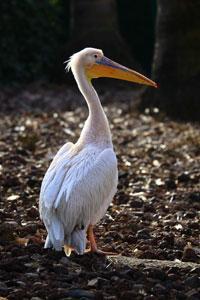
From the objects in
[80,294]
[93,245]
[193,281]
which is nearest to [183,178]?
[93,245]

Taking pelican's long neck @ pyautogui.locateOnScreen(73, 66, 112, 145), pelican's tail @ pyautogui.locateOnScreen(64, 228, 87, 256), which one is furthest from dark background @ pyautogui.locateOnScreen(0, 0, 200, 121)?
pelican's tail @ pyautogui.locateOnScreen(64, 228, 87, 256)

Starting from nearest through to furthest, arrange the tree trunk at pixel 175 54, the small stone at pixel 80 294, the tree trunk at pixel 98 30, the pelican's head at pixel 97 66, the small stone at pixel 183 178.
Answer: the small stone at pixel 80 294 < the pelican's head at pixel 97 66 < the small stone at pixel 183 178 < the tree trunk at pixel 175 54 < the tree trunk at pixel 98 30

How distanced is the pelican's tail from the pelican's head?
1440 mm

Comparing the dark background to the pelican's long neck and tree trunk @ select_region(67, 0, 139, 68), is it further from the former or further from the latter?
the pelican's long neck

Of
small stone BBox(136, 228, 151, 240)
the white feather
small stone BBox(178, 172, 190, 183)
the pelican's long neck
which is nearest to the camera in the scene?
the white feather

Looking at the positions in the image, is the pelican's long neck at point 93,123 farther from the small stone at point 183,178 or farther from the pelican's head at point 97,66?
the small stone at point 183,178

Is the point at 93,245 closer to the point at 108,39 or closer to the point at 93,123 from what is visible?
the point at 93,123

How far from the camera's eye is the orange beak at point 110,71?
6.75 m

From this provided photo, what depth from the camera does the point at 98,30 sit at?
59.8ft

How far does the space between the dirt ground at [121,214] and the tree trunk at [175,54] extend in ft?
1.24

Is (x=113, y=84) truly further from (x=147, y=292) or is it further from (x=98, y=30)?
(x=147, y=292)

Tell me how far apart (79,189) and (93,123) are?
2.65 ft

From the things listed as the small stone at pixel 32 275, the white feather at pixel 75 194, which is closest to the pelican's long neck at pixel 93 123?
the white feather at pixel 75 194

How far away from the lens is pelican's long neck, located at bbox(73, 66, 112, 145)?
6320mm
